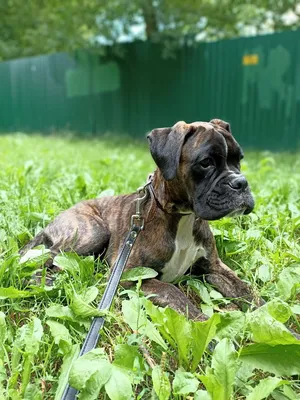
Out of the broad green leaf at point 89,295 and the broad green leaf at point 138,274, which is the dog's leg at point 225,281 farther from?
the broad green leaf at point 89,295

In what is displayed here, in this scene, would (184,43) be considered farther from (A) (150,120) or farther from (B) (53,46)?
(B) (53,46)

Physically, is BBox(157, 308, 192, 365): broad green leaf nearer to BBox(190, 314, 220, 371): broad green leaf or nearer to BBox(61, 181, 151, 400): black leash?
BBox(190, 314, 220, 371): broad green leaf

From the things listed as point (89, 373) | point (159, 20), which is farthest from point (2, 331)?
point (159, 20)

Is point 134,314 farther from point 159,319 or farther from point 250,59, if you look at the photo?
point 250,59

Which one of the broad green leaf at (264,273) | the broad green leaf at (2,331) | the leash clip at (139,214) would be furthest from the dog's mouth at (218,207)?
the broad green leaf at (2,331)

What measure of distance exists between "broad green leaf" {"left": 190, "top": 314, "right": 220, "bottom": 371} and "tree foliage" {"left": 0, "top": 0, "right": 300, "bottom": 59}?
11884mm

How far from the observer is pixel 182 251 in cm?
297

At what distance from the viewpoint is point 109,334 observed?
239 cm

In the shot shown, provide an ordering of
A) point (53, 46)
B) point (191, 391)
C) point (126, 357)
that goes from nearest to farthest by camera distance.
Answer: point (191, 391) → point (126, 357) → point (53, 46)

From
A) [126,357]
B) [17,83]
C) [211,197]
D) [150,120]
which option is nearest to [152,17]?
[150,120]

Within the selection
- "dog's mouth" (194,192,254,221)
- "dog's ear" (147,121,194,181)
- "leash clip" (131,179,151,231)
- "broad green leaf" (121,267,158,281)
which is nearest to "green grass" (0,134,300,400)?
"broad green leaf" (121,267,158,281)

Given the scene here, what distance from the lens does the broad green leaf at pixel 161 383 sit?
6.18 ft

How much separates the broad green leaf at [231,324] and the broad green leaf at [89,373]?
0.58m

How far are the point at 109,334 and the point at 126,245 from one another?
61 cm
